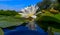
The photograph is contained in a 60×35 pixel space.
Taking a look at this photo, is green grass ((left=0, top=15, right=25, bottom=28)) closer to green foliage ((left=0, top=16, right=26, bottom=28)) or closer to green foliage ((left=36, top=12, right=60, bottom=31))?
green foliage ((left=0, top=16, right=26, bottom=28))

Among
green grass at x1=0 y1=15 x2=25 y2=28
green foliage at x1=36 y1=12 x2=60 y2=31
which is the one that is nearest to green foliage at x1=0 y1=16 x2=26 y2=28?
green grass at x1=0 y1=15 x2=25 y2=28

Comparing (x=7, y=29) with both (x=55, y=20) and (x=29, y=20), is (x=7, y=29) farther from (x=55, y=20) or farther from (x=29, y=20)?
(x=55, y=20)

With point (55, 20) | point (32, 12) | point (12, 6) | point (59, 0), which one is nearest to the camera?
point (55, 20)

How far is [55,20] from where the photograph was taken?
80cm

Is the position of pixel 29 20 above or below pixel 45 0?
below

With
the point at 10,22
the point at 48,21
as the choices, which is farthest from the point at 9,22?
the point at 48,21

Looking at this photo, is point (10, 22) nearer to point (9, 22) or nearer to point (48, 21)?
point (9, 22)

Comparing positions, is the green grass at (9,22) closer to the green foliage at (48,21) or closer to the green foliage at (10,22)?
the green foliage at (10,22)

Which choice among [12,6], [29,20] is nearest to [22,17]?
[29,20]

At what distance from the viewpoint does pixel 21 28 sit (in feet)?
2.86

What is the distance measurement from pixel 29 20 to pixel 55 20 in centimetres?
20

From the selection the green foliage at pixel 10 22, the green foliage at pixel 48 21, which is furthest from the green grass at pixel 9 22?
the green foliage at pixel 48 21

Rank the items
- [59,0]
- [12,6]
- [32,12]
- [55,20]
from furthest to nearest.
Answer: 1. [12,6]
2. [59,0]
3. [32,12]
4. [55,20]

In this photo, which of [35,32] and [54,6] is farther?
[54,6]
